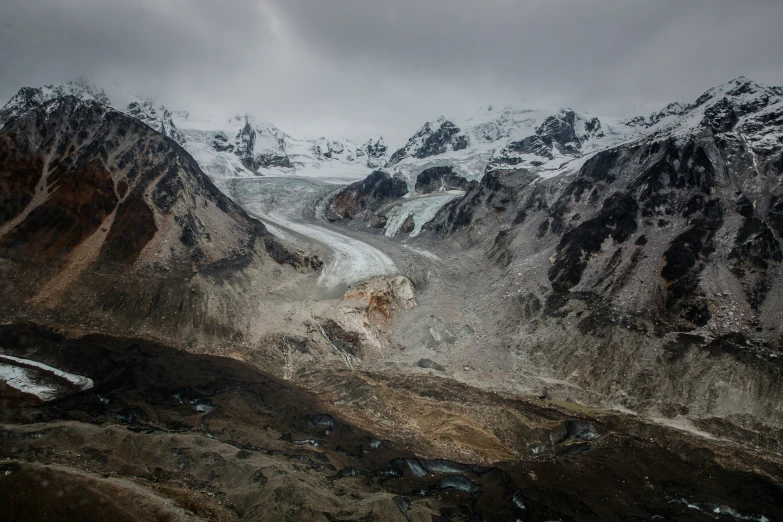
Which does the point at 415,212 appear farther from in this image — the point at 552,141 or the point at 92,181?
the point at 552,141

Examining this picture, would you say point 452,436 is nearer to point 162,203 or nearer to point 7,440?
point 7,440

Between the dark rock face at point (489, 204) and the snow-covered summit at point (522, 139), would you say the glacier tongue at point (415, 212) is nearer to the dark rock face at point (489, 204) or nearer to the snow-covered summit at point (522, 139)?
the dark rock face at point (489, 204)

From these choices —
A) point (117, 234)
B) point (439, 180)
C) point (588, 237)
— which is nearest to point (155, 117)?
point (439, 180)

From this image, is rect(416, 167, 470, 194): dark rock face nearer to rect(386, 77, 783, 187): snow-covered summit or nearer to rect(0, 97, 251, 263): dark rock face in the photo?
rect(386, 77, 783, 187): snow-covered summit

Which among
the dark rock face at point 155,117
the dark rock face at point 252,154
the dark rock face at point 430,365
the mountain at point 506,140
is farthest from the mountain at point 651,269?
the dark rock face at point 155,117

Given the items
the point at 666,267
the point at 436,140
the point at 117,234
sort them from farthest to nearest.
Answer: the point at 436,140 < the point at 117,234 < the point at 666,267

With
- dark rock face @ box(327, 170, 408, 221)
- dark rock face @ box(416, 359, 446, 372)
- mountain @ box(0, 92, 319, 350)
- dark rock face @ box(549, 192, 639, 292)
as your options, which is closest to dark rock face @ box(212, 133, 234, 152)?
dark rock face @ box(327, 170, 408, 221)

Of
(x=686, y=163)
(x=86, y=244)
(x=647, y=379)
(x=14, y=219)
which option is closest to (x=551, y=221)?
(x=686, y=163)
